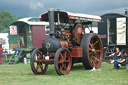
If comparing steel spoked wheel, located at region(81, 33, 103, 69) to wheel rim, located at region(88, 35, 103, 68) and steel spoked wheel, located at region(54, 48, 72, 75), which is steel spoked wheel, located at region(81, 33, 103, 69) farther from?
steel spoked wheel, located at region(54, 48, 72, 75)

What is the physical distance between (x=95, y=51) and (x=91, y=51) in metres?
0.25

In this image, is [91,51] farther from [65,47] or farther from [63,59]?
[63,59]

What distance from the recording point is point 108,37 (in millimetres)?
13930

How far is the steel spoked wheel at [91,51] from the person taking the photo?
9.48 meters

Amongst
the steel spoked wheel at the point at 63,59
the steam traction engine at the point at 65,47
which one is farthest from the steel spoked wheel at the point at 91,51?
the steel spoked wheel at the point at 63,59

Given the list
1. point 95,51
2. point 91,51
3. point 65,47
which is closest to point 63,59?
point 65,47

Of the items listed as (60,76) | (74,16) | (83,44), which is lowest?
(60,76)

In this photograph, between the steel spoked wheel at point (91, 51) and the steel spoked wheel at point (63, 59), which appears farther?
the steel spoked wheel at point (91, 51)

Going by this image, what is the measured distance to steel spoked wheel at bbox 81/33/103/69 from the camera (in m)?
9.48

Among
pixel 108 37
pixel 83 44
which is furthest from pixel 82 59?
pixel 108 37

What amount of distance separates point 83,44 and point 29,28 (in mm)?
6832

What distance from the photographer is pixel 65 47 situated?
8992 millimetres

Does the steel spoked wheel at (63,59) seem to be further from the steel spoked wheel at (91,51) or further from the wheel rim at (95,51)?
the wheel rim at (95,51)

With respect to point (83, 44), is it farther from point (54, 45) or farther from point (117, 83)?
point (117, 83)
